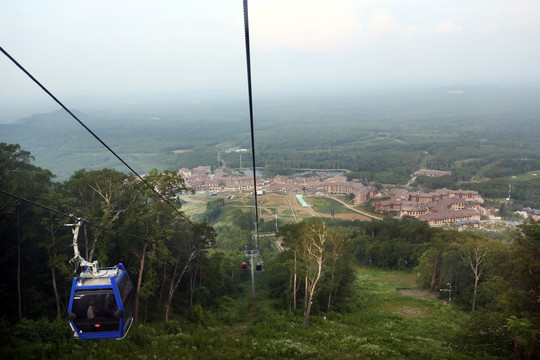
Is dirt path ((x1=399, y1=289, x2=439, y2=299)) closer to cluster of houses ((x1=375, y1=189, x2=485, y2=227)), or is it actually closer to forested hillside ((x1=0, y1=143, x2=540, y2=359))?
forested hillside ((x1=0, y1=143, x2=540, y2=359))

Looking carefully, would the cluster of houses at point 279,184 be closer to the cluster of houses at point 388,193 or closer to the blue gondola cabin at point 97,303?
the cluster of houses at point 388,193

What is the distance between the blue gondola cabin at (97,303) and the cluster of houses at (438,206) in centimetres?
3987

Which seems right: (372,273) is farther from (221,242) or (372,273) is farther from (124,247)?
(124,247)

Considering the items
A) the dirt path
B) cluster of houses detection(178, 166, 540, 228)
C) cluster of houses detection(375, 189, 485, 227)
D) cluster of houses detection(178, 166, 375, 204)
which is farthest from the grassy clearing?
the dirt path

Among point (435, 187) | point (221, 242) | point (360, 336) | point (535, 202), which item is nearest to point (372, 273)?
point (221, 242)

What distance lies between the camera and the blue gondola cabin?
473cm

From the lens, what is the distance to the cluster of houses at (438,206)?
134 feet

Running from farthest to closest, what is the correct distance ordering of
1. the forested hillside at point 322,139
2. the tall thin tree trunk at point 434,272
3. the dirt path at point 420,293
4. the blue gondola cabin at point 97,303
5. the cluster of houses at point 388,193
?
the forested hillside at point 322,139 < the cluster of houses at point 388,193 < the tall thin tree trunk at point 434,272 < the dirt path at point 420,293 < the blue gondola cabin at point 97,303

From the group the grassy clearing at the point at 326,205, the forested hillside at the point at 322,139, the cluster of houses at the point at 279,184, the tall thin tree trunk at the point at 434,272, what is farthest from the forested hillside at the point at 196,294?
the cluster of houses at the point at 279,184

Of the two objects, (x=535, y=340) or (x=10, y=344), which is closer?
(x=10, y=344)

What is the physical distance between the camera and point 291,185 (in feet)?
181

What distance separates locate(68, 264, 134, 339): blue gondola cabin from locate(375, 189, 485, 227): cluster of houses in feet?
131

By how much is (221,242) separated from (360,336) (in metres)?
20.0

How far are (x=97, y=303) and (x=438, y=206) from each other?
4582 cm
